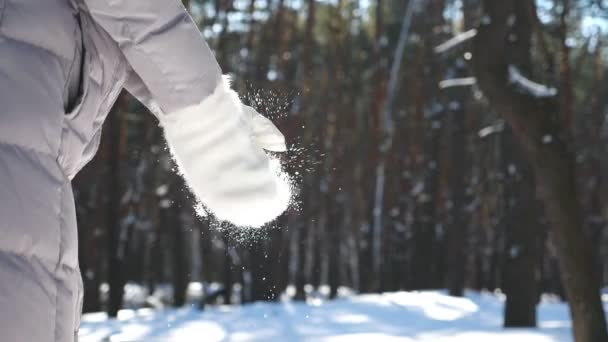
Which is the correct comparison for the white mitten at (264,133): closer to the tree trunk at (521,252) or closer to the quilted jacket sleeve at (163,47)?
the quilted jacket sleeve at (163,47)

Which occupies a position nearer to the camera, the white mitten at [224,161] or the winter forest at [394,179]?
the white mitten at [224,161]

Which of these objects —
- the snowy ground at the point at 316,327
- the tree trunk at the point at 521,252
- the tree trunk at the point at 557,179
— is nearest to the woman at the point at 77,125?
the snowy ground at the point at 316,327

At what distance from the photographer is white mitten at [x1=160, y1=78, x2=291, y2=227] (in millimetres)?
1775

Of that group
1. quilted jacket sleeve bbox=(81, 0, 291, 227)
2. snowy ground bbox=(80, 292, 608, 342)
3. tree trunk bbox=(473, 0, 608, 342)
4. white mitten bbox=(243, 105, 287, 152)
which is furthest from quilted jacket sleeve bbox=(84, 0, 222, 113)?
tree trunk bbox=(473, 0, 608, 342)

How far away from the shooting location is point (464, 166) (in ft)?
A: 95.3

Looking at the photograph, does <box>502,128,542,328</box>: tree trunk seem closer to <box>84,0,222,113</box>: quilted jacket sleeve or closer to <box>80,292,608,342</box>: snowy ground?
<box>80,292,608,342</box>: snowy ground

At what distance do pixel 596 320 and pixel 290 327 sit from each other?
10.1 ft

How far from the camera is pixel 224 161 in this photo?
1776mm

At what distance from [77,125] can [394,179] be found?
2338 centimetres

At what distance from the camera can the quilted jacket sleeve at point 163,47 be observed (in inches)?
67.0

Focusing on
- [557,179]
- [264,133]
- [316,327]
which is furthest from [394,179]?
[264,133]

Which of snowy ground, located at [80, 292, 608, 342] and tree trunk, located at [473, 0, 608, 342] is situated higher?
tree trunk, located at [473, 0, 608, 342]

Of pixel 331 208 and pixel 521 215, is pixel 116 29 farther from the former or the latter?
pixel 331 208

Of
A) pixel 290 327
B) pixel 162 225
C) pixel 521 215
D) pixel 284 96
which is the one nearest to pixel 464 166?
pixel 162 225
